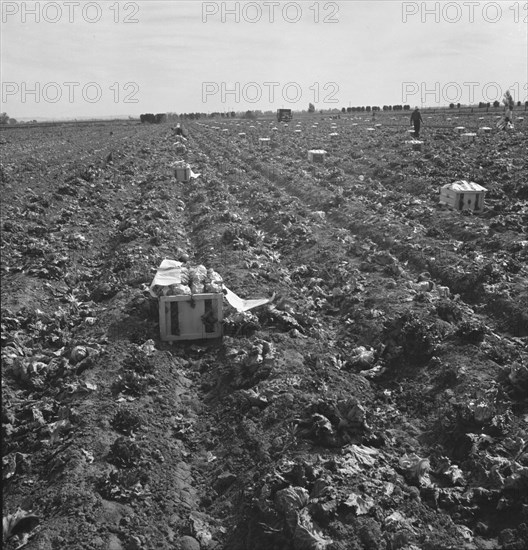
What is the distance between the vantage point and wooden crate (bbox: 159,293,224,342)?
27.2 ft

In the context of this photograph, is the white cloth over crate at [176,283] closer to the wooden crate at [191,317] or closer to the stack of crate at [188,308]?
the stack of crate at [188,308]

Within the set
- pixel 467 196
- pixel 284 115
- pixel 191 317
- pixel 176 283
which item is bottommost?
pixel 191 317

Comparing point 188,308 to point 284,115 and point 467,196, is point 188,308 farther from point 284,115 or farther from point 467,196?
point 284,115

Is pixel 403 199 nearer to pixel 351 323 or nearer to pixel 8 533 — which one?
pixel 351 323

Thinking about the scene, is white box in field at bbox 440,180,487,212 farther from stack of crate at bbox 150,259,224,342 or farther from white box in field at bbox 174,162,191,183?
white box in field at bbox 174,162,191,183

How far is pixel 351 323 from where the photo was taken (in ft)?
30.3

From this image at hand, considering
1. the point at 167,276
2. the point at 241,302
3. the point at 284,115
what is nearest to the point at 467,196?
the point at 241,302

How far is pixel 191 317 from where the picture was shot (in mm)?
8461

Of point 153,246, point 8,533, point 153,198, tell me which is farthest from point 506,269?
point 153,198

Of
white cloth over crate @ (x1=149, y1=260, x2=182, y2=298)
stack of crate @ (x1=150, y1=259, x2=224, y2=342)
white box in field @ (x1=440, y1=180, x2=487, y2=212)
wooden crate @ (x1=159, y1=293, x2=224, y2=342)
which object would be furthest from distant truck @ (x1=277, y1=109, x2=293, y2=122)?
wooden crate @ (x1=159, y1=293, x2=224, y2=342)

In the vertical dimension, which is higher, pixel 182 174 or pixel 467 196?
pixel 182 174

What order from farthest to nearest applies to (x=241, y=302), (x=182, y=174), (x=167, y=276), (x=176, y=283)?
(x=182, y=174)
(x=241, y=302)
(x=167, y=276)
(x=176, y=283)

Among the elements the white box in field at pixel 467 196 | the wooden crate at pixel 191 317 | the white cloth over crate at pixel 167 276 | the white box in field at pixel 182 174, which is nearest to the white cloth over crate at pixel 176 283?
the white cloth over crate at pixel 167 276

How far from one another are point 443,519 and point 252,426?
2259 millimetres
